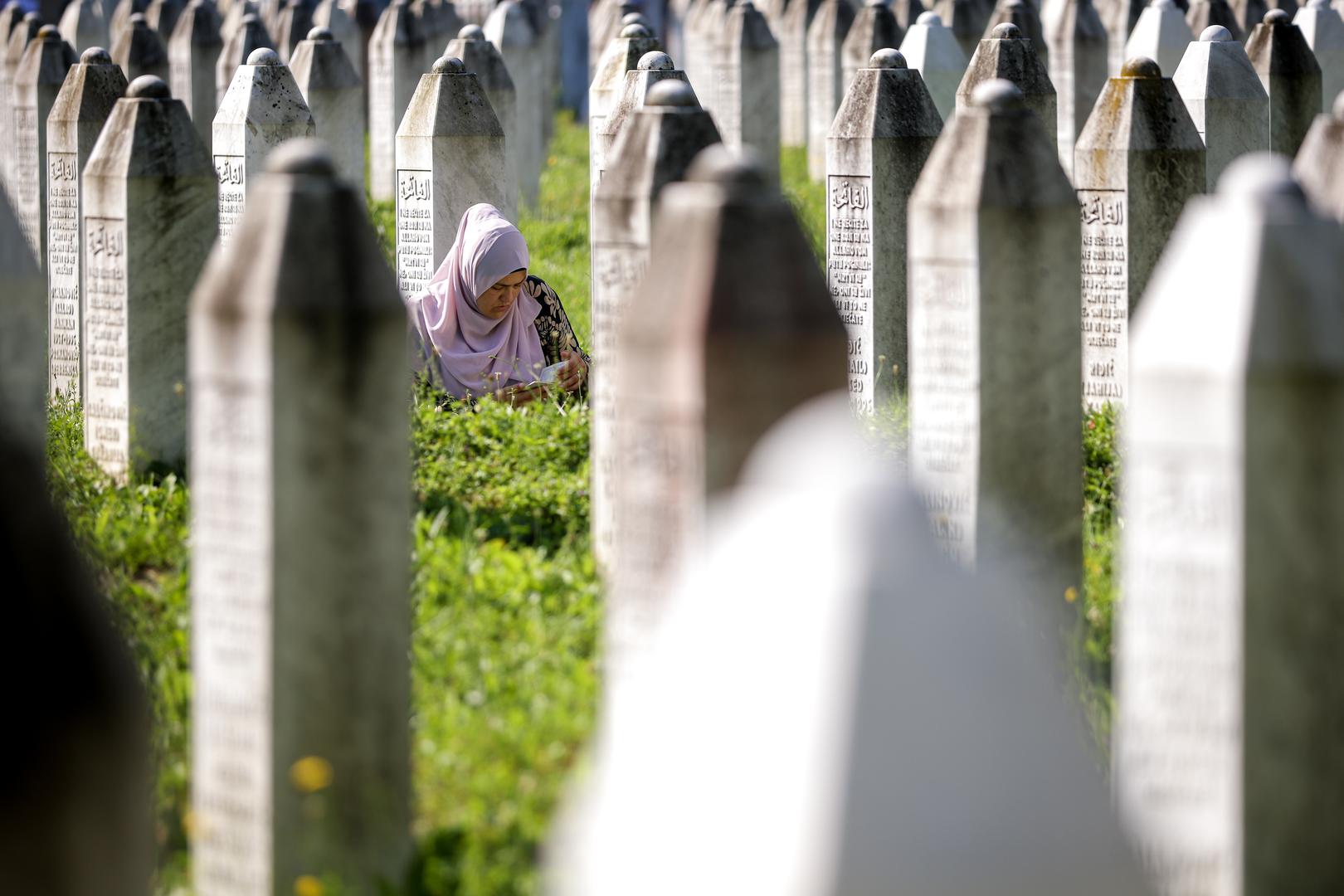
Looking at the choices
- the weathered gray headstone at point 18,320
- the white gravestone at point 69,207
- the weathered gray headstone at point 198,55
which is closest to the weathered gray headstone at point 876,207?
the white gravestone at point 69,207

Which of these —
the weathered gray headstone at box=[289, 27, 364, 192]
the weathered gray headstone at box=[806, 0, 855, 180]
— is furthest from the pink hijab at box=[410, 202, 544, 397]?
the weathered gray headstone at box=[806, 0, 855, 180]

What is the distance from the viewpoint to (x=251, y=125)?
12.4 m

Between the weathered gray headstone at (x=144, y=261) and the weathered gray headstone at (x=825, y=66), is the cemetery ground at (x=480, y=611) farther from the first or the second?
the weathered gray headstone at (x=825, y=66)

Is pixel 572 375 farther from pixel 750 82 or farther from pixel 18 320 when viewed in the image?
pixel 750 82

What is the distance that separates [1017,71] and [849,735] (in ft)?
34.2

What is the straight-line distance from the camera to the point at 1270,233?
183 inches

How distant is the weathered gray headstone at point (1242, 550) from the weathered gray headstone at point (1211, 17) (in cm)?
1497

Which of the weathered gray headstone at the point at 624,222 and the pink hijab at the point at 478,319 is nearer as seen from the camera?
the weathered gray headstone at the point at 624,222

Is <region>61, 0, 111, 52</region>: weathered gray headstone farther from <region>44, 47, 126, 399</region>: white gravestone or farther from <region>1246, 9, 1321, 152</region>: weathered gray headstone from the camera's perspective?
<region>1246, 9, 1321, 152</region>: weathered gray headstone

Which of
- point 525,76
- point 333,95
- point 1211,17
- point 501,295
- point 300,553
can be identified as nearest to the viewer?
point 300,553

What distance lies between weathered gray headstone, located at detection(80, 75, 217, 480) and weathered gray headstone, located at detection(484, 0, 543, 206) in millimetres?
9462

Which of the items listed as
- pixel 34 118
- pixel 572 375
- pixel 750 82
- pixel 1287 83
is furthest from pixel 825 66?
pixel 572 375

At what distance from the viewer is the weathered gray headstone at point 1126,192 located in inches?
400

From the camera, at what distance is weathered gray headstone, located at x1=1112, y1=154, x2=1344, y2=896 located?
469cm
